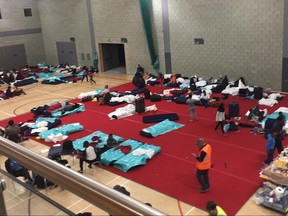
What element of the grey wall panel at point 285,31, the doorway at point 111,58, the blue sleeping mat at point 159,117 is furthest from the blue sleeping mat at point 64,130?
the doorway at point 111,58

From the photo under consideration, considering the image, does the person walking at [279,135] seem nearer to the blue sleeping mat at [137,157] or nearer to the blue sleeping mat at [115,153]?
the blue sleeping mat at [137,157]

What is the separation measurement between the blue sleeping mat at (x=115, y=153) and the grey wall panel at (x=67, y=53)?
791 inches

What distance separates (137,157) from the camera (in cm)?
1114

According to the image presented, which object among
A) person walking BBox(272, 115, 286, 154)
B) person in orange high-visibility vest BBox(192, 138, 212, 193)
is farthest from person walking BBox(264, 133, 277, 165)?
person in orange high-visibility vest BBox(192, 138, 212, 193)

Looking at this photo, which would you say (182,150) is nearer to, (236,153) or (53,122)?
(236,153)

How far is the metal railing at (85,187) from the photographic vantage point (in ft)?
4.96

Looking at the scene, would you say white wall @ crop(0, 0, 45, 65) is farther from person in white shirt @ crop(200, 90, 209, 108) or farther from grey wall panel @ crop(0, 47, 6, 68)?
person in white shirt @ crop(200, 90, 209, 108)

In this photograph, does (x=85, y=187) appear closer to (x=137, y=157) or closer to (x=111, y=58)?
(x=137, y=157)

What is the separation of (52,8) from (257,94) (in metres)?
22.1

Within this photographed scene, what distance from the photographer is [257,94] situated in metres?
17.2

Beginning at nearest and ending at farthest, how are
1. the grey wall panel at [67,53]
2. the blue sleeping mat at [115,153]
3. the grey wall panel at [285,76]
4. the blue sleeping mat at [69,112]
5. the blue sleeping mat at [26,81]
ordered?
1. the blue sleeping mat at [115,153]
2. the blue sleeping mat at [69,112]
3. the grey wall panel at [285,76]
4. the blue sleeping mat at [26,81]
5. the grey wall panel at [67,53]

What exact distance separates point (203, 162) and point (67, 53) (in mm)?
25463

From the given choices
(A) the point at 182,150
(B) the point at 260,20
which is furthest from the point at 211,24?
(A) the point at 182,150

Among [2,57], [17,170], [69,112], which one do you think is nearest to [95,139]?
[69,112]
